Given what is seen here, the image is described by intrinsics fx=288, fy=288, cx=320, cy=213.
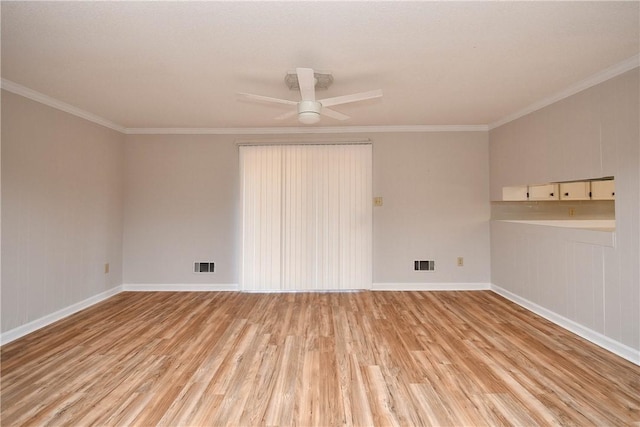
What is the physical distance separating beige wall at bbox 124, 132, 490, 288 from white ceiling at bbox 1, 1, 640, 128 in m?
1.11

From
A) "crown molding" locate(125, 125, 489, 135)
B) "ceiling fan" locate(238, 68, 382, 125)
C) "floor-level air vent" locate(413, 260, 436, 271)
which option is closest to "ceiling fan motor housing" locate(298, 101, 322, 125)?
"ceiling fan" locate(238, 68, 382, 125)

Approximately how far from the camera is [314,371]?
7.21 feet

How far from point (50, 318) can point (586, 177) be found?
5684 mm

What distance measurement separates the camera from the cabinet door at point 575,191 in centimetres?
369

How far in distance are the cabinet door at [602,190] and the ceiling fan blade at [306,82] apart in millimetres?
3827

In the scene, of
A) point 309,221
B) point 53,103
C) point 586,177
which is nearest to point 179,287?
point 309,221

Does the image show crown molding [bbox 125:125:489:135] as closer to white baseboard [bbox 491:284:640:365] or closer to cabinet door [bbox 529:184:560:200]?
cabinet door [bbox 529:184:560:200]

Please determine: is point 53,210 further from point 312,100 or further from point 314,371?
point 314,371

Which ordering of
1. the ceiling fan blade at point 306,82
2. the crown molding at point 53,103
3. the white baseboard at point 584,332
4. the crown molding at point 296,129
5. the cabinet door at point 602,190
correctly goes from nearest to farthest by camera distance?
the ceiling fan blade at point 306,82
the white baseboard at point 584,332
the crown molding at point 53,103
the crown molding at point 296,129
the cabinet door at point 602,190

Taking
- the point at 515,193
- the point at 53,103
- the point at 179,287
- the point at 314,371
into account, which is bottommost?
the point at 314,371

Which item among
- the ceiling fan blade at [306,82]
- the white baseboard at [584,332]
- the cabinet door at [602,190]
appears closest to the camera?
the ceiling fan blade at [306,82]

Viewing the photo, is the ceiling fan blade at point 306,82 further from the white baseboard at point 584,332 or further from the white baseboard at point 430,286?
the white baseboard at point 584,332

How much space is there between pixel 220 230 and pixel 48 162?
2086 millimetres

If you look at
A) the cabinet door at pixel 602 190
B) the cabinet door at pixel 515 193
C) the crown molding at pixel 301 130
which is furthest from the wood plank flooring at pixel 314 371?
the crown molding at pixel 301 130
